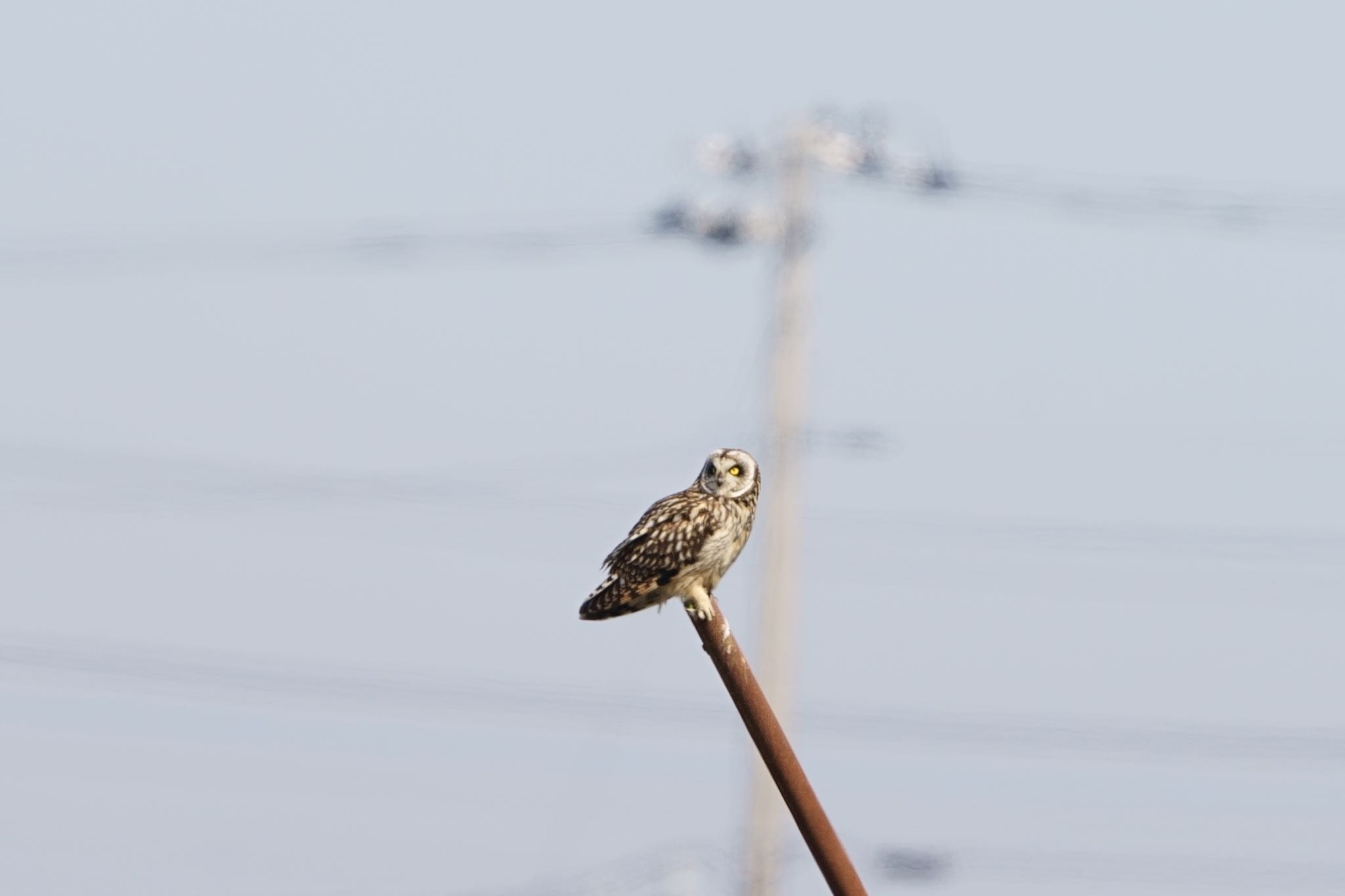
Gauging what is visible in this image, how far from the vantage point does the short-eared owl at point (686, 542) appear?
8969 millimetres

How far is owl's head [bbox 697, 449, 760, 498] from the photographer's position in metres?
9.27

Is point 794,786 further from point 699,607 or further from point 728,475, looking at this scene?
point 728,475

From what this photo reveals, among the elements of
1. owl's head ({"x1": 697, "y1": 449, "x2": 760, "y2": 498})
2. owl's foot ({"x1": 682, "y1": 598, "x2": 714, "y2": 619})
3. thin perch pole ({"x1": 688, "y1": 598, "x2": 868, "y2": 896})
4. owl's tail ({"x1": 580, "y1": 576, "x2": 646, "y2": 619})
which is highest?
owl's head ({"x1": 697, "y1": 449, "x2": 760, "y2": 498})

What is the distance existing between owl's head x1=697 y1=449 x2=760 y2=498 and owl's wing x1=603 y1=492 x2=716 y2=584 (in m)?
0.11

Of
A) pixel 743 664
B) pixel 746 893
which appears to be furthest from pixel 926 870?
pixel 743 664

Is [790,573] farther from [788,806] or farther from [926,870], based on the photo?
[788,806]

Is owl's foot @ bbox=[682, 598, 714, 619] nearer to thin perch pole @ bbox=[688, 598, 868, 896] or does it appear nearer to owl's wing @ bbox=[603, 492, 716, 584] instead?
owl's wing @ bbox=[603, 492, 716, 584]

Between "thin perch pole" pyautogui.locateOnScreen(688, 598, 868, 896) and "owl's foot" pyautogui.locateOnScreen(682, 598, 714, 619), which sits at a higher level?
"owl's foot" pyautogui.locateOnScreen(682, 598, 714, 619)

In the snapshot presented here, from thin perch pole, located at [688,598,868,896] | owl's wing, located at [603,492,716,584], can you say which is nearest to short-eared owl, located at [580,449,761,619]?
owl's wing, located at [603,492,716,584]

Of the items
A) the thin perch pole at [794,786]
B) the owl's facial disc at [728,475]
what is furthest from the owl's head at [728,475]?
the thin perch pole at [794,786]

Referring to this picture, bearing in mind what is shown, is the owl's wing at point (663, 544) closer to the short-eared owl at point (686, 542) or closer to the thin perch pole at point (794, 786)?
the short-eared owl at point (686, 542)

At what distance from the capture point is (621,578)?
909 cm

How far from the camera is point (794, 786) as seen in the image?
20.7 ft

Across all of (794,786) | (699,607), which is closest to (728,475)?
(699,607)
